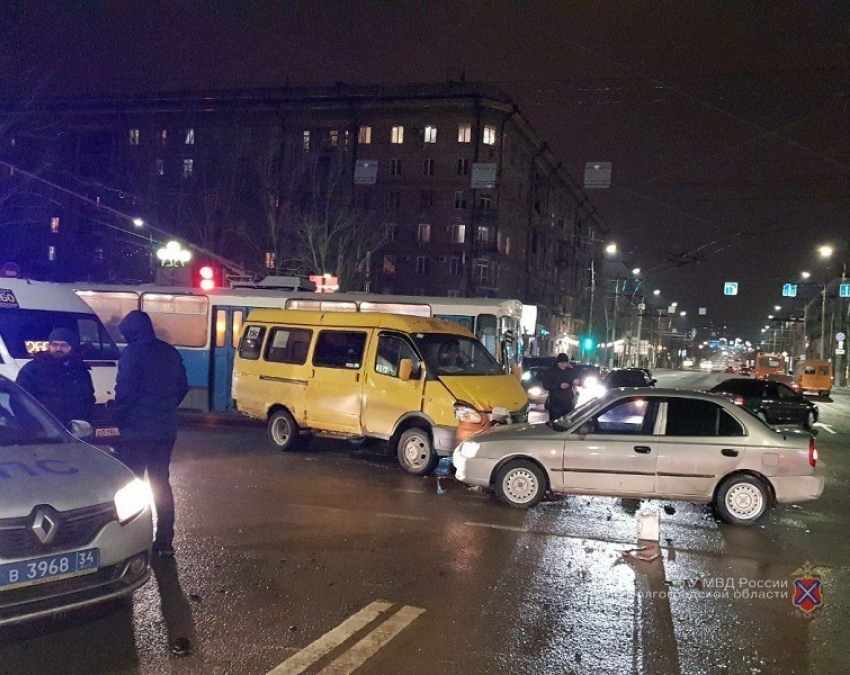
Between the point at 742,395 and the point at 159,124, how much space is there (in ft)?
131

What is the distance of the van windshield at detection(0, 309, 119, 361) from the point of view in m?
12.4

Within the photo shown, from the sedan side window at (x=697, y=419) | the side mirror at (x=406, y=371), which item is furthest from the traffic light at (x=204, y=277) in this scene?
the sedan side window at (x=697, y=419)

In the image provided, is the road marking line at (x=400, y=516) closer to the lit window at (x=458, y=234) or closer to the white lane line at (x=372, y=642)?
the white lane line at (x=372, y=642)

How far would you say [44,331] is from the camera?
1293cm

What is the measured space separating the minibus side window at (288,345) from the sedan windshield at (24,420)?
707 centimetres

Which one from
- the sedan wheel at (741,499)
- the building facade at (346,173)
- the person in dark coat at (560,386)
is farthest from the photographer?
the building facade at (346,173)

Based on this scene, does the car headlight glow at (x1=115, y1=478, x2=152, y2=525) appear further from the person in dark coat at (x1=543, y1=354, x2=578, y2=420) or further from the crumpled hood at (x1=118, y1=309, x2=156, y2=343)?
the person in dark coat at (x1=543, y1=354, x2=578, y2=420)

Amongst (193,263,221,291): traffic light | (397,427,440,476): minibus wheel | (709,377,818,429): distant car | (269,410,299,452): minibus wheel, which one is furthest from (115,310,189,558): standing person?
(709,377,818,429): distant car

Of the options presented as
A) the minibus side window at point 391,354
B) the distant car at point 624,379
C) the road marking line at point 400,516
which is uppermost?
the minibus side window at point 391,354

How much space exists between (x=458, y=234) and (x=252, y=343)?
36.8 m

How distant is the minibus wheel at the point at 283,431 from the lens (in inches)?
516

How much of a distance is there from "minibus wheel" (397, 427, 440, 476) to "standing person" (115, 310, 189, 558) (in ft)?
17.1

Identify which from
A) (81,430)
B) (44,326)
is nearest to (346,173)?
(44,326)

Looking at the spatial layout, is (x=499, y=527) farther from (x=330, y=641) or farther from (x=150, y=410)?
(x=150, y=410)
